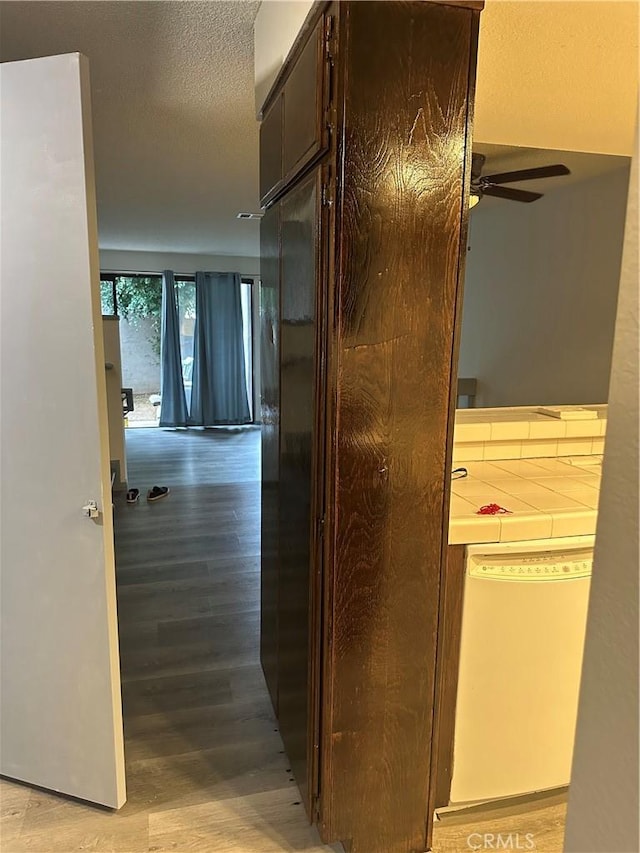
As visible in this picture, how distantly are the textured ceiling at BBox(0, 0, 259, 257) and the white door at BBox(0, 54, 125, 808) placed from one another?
52 centimetres

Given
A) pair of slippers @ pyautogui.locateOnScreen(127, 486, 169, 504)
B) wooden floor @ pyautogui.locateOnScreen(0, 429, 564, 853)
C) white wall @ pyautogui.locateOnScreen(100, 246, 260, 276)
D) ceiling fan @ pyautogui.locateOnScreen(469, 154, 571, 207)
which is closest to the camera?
wooden floor @ pyautogui.locateOnScreen(0, 429, 564, 853)

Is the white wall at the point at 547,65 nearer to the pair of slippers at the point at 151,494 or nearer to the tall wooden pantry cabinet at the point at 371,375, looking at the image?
the tall wooden pantry cabinet at the point at 371,375

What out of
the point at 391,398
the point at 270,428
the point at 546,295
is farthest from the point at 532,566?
the point at 546,295

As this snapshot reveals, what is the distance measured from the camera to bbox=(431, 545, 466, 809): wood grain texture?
1.52 metres

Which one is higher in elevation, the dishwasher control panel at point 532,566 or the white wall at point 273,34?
the white wall at point 273,34

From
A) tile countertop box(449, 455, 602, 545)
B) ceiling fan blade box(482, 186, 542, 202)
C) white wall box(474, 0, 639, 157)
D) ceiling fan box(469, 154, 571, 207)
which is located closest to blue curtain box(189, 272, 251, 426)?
ceiling fan blade box(482, 186, 542, 202)

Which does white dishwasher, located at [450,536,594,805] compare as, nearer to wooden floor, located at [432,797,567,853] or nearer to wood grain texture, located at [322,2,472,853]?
wooden floor, located at [432,797,567,853]

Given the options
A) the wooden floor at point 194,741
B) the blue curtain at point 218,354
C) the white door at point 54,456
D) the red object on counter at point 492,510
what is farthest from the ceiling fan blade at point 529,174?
the blue curtain at point 218,354

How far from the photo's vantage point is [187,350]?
7.80m

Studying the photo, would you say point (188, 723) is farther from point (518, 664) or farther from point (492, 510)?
point (492, 510)

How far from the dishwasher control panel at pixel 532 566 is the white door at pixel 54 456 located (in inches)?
39.7

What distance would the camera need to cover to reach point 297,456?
160 cm

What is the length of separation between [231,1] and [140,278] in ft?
20.4

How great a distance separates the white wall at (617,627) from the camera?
1.94 ft
